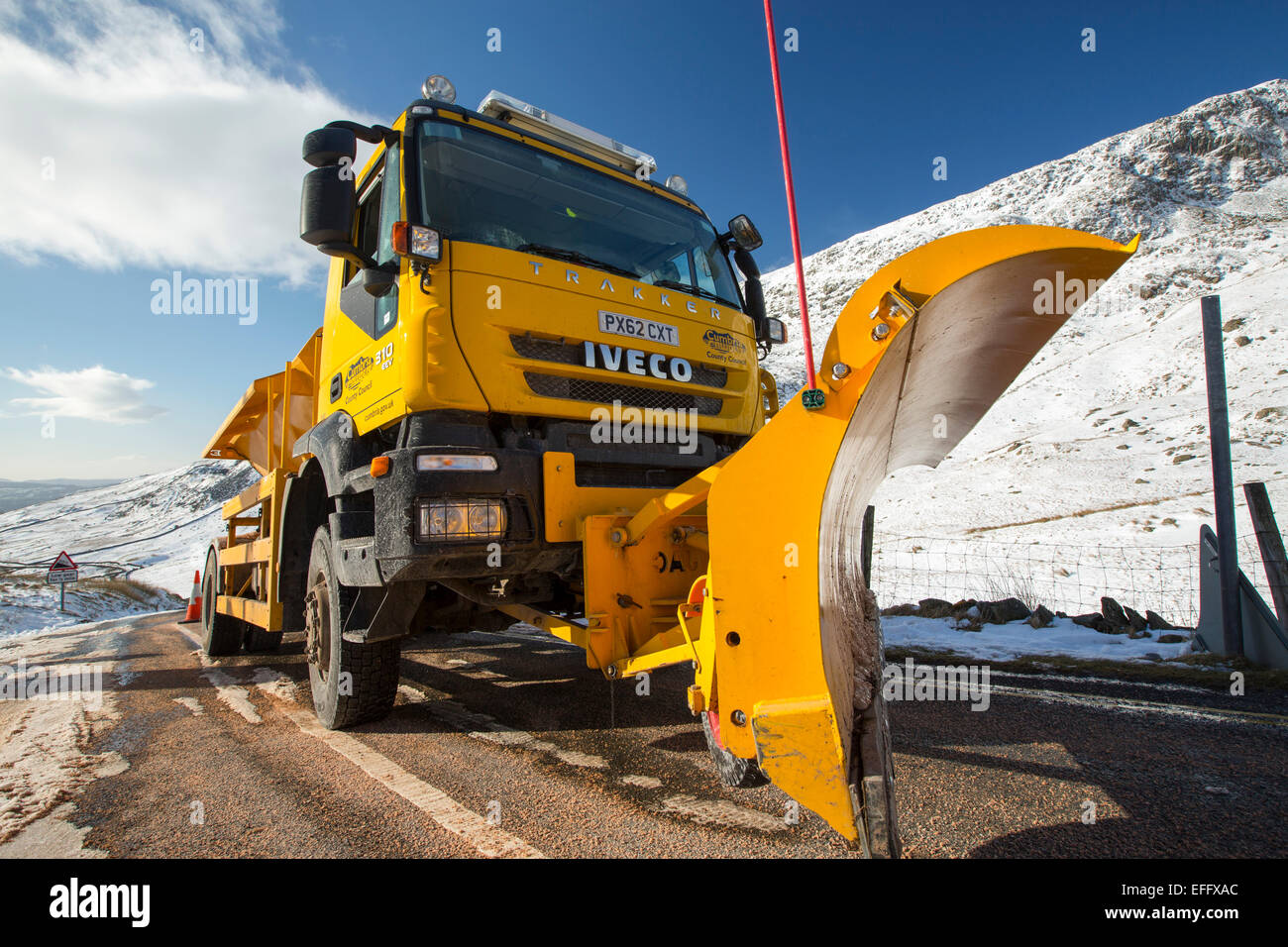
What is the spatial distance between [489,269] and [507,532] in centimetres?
126

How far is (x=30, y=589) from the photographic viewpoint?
57.4 feet

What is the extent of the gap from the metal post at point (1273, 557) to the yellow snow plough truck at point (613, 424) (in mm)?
3231

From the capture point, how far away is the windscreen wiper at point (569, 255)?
3.35 meters

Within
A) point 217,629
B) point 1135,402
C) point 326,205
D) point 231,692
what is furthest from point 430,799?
point 1135,402

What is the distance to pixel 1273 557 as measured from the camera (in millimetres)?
4438

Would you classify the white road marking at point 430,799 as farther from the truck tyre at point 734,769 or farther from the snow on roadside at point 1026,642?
the snow on roadside at point 1026,642

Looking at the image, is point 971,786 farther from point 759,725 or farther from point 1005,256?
point 1005,256

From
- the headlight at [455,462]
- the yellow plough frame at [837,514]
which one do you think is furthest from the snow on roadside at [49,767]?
the yellow plough frame at [837,514]

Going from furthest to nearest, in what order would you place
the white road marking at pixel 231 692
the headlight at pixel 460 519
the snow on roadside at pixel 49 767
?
the white road marking at pixel 231 692, the headlight at pixel 460 519, the snow on roadside at pixel 49 767

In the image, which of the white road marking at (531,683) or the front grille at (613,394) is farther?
the white road marking at (531,683)

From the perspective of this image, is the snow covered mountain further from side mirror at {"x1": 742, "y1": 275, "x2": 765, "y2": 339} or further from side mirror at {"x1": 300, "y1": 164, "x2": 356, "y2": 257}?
side mirror at {"x1": 300, "y1": 164, "x2": 356, "y2": 257}

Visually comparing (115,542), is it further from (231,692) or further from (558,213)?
(558,213)
